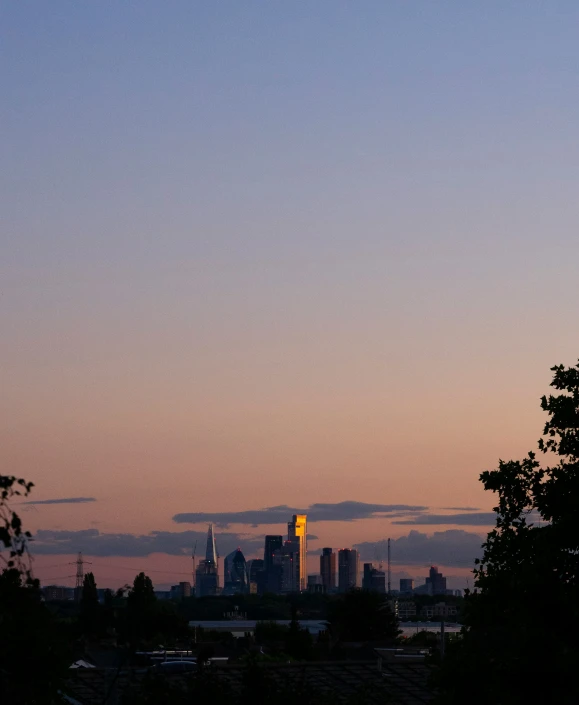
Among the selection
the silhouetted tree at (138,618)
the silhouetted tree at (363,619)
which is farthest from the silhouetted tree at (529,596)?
the silhouetted tree at (363,619)

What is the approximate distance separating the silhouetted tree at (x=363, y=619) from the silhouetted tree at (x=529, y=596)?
131 m

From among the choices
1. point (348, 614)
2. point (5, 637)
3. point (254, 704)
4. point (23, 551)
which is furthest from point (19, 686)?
point (348, 614)

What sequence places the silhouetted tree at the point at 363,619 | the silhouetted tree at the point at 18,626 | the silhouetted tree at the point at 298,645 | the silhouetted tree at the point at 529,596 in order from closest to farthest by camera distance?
the silhouetted tree at the point at 18,626, the silhouetted tree at the point at 529,596, the silhouetted tree at the point at 298,645, the silhouetted tree at the point at 363,619

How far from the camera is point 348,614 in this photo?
176m

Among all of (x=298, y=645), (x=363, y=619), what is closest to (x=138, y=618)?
(x=298, y=645)

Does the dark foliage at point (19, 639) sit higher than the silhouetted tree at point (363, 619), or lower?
higher

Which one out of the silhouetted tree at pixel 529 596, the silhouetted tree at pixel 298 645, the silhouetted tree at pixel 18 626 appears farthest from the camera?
the silhouetted tree at pixel 298 645

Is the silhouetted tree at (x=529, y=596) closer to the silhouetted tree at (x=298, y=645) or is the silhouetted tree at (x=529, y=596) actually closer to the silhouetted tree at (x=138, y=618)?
the silhouetted tree at (x=138, y=618)

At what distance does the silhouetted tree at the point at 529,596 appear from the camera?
94.2 feet

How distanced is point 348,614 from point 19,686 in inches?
6402

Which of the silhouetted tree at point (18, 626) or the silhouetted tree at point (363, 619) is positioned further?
the silhouetted tree at point (363, 619)

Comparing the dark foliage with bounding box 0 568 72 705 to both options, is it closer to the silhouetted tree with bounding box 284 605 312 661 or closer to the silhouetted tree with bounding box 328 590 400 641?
the silhouetted tree with bounding box 284 605 312 661

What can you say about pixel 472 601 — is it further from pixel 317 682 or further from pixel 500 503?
pixel 317 682

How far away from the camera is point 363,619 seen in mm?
174875
